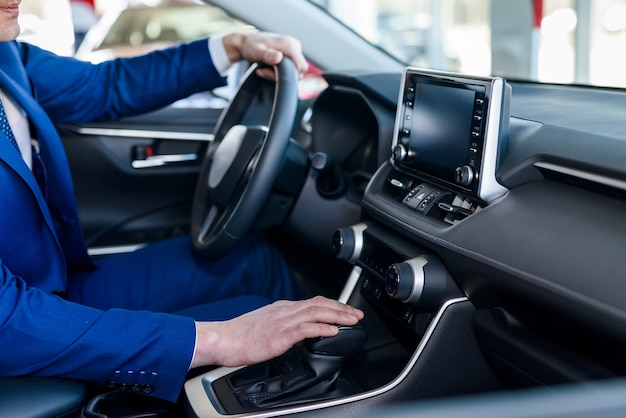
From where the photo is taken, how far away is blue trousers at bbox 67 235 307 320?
1.61 metres

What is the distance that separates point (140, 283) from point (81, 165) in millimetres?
733

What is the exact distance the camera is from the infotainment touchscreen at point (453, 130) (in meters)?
1.14

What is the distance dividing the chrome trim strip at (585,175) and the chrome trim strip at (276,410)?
0.24m

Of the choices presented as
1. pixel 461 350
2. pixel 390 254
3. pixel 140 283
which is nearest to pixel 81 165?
pixel 140 283

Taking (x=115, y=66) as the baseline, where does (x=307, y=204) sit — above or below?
below

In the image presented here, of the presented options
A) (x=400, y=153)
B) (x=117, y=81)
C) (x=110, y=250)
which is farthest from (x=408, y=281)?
(x=110, y=250)

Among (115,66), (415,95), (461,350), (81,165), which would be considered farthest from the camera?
(81,165)

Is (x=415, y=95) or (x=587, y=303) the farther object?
(x=415, y=95)

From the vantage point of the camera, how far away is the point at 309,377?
→ 4.18 feet

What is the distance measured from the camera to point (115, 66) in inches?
76.1

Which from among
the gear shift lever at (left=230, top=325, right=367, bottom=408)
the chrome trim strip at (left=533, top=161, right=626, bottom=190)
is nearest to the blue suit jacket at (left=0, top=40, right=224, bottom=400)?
the gear shift lever at (left=230, top=325, right=367, bottom=408)

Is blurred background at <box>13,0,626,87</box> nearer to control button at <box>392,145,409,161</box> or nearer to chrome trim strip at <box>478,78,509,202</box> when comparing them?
control button at <box>392,145,409,161</box>

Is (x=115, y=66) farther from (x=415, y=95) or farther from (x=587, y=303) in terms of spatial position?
(x=587, y=303)

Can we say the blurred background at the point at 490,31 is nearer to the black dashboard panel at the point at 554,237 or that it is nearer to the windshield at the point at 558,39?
the windshield at the point at 558,39
